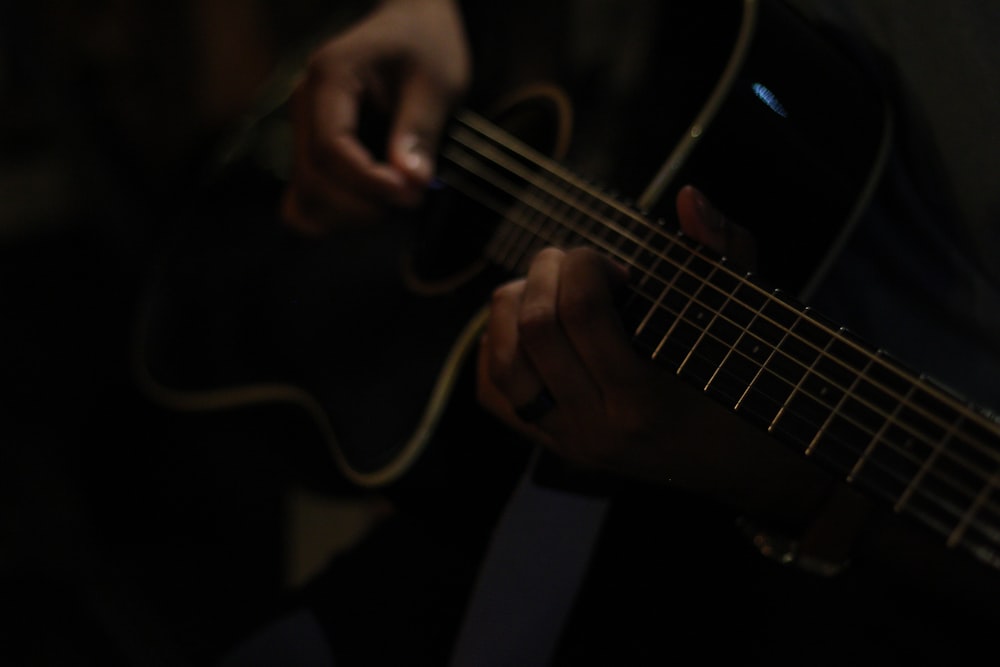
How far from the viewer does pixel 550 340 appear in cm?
52

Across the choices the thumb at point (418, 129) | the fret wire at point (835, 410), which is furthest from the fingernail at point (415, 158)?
the fret wire at point (835, 410)

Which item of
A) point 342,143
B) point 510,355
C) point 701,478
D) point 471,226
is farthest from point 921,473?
point 342,143

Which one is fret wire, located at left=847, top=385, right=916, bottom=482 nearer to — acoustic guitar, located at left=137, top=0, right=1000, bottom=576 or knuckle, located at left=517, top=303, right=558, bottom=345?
acoustic guitar, located at left=137, top=0, right=1000, bottom=576

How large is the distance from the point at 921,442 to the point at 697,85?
1.26 ft

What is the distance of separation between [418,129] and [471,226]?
0.42ft

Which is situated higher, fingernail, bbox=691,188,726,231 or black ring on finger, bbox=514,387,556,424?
fingernail, bbox=691,188,726,231

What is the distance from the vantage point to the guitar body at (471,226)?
1.96 ft

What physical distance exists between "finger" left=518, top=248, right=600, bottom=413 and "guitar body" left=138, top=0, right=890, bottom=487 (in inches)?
3.6

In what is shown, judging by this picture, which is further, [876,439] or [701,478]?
[701,478]

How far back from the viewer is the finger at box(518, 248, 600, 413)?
512 mm

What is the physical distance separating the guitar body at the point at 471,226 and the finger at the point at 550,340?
0.30 feet

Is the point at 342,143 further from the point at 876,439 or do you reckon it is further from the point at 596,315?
the point at 876,439

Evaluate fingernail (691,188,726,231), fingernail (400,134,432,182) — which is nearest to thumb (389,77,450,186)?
fingernail (400,134,432,182)

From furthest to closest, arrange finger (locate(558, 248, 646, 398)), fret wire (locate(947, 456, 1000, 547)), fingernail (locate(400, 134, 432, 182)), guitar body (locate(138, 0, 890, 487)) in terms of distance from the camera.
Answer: fingernail (locate(400, 134, 432, 182)) < guitar body (locate(138, 0, 890, 487)) < finger (locate(558, 248, 646, 398)) < fret wire (locate(947, 456, 1000, 547))
